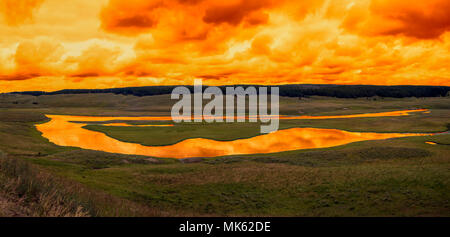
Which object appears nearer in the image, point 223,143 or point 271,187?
point 271,187

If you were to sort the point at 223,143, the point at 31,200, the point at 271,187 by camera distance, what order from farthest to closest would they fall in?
the point at 223,143, the point at 271,187, the point at 31,200

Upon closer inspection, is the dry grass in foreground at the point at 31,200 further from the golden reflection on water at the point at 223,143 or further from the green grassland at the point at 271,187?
the golden reflection on water at the point at 223,143

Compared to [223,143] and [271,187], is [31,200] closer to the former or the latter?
[271,187]

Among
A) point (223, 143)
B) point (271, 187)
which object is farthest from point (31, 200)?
point (223, 143)

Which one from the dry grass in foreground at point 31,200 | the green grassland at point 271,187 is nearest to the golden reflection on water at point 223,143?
the green grassland at point 271,187

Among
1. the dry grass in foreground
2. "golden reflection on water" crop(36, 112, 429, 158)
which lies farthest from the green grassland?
"golden reflection on water" crop(36, 112, 429, 158)

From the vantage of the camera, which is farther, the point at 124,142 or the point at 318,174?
the point at 124,142

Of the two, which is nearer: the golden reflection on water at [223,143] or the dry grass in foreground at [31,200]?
the dry grass in foreground at [31,200]

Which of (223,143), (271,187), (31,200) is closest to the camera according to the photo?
(31,200)
